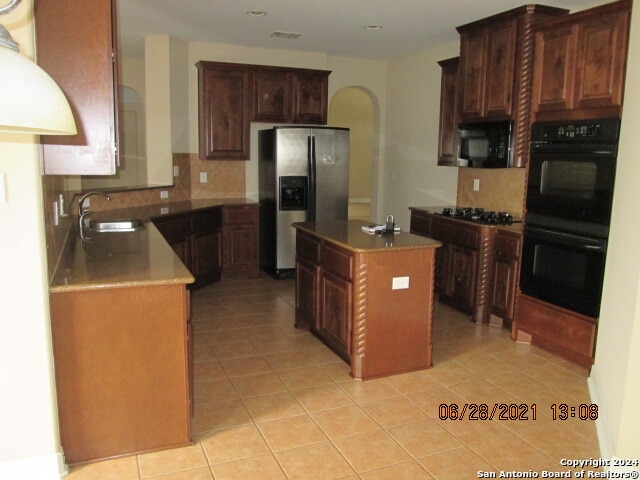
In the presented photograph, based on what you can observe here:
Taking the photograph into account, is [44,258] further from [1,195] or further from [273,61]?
[273,61]

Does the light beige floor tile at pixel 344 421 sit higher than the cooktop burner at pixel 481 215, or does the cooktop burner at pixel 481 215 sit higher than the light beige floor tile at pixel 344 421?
the cooktop burner at pixel 481 215

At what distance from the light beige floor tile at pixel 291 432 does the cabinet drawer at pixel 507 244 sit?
215 cm

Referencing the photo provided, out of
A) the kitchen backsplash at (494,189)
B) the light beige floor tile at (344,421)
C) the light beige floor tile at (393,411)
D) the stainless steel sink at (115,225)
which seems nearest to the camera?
the light beige floor tile at (344,421)

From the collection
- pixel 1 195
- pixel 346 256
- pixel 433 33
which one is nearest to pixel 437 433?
pixel 346 256

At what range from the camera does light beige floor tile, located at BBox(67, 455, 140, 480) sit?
233 cm

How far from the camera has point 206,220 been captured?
17.9ft

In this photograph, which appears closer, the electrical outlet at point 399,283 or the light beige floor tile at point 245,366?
the electrical outlet at point 399,283

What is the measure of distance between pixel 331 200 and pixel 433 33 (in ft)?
6.62

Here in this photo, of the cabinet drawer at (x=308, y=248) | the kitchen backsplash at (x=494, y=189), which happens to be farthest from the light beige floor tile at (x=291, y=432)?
the kitchen backsplash at (x=494, y=189)

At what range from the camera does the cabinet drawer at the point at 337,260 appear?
3355 millimetres

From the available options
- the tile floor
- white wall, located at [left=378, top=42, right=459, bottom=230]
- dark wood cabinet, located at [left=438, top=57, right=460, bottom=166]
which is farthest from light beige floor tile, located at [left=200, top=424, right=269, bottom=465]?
white wall, located at [left=378, top=42, right=459, bottom=230]

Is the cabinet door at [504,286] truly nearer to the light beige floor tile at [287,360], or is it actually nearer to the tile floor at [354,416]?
the tile floor at [354,416]

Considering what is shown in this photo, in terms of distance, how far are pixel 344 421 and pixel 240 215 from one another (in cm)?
338

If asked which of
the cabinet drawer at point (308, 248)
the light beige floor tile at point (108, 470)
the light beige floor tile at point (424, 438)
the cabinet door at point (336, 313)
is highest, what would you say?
the cabinet drawer at point (308, 248)
